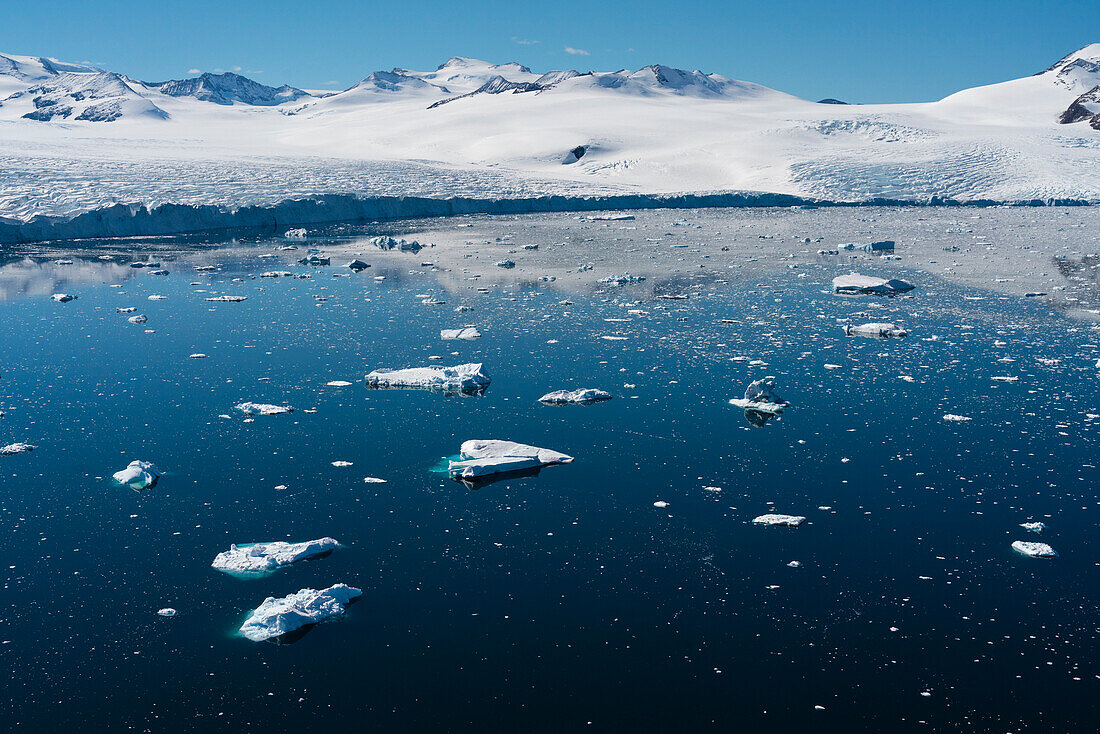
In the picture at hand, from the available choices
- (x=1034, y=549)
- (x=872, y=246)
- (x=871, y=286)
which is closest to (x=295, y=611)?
(x=1034, y=549)

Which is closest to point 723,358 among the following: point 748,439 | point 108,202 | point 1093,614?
point 748,439

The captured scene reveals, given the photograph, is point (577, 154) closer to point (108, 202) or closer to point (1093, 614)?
point (108, 202)

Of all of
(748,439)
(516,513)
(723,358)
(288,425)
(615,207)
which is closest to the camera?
(516,513)

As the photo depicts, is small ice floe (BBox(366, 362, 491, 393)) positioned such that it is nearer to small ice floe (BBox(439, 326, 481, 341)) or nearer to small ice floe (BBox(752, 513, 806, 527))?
small ice floe (BBox(439, 326, 481, 341))

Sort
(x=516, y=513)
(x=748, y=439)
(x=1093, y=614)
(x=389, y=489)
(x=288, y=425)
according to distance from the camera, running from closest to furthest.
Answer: (x=1093, y=614), (x=516, y=513), (x=389, y=489), (x=748, y=439), (x=288, y=425)

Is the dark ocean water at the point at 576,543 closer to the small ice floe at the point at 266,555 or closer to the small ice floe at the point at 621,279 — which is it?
the small ice floe at the point at 266,555

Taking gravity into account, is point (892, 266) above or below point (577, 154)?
below
